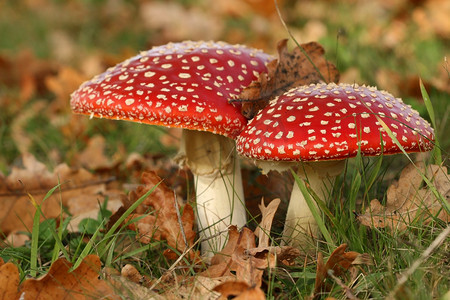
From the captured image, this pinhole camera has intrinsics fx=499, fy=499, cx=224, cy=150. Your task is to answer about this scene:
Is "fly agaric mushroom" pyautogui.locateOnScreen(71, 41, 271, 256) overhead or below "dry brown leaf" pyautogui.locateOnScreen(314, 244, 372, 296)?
overhead

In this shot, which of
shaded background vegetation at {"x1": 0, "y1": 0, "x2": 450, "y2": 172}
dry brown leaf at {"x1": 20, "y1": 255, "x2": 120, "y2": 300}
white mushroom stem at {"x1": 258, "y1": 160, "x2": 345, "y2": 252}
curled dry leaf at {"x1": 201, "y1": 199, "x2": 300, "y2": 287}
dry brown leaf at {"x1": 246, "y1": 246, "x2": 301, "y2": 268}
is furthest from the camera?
shaded background vegetation at {"x1": 0, "y1": 0, "x2": 450, "y2": 172}

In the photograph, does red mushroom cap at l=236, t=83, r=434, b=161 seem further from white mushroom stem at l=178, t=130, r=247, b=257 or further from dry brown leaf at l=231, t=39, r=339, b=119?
white mushroom stem at l=178, t=130, r=247, b=257

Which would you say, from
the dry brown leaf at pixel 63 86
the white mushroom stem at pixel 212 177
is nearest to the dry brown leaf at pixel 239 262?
the white mushroom stem at pixel 212 177

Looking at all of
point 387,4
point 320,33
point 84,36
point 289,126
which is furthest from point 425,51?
point 84,36

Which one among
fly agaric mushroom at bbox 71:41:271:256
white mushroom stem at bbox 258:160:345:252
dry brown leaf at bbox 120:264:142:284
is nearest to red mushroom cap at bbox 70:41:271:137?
fly agaric mushroom at bbox 71:41:271:256

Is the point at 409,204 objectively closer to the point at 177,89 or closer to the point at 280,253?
the point at 280,253

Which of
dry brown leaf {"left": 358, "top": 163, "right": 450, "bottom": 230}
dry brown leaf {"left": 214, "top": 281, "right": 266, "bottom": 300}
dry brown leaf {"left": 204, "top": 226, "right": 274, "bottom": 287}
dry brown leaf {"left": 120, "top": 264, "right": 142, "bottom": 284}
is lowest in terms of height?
dry brown leaf {"left": 120, "top": 264, "right": 142, "bottom": 284}
